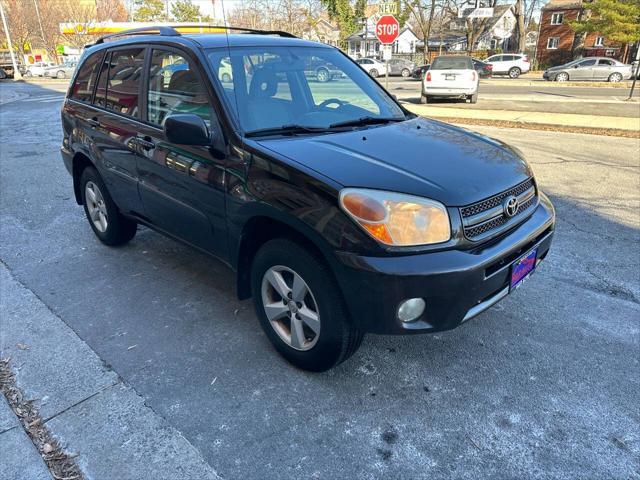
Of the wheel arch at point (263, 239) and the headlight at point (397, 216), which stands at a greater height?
the headlight at point (397, 216)

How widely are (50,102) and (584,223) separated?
2026cm

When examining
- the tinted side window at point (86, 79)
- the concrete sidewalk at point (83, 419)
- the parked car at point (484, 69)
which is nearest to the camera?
the concrete sidewalk at point (83, 419)

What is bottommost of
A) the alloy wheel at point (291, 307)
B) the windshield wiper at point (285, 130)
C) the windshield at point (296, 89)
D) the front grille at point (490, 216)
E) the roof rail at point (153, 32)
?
the alloy wheel at point (291, 307)

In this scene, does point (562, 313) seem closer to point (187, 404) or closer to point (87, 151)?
point (187, 404)

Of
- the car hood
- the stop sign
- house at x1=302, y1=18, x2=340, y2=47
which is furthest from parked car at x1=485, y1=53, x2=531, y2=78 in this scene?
the car hood

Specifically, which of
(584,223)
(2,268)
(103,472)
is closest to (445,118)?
(584,223)

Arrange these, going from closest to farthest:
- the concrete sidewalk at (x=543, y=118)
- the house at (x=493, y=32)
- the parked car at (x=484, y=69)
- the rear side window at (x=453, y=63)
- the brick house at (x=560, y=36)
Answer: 1. the concrete sidewalk at (x=543, y=118)
2. the rear side window at (x=453, y=63)
3. the parked car at (x=484, y=69)
4. the brick house at (x=560, y=36)
5. the house at (x=493, y=32)

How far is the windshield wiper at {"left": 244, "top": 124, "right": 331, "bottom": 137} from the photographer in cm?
282

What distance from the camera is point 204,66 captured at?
3.02m

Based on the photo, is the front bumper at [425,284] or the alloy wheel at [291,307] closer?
the front bumper at [425,284]

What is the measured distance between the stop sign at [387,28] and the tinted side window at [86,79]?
1101 cm

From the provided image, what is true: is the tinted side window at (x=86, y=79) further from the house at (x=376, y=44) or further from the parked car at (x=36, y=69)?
the house at (x=376, y=44)

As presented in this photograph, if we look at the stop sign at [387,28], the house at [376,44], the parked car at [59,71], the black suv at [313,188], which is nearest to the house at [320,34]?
the house at [376,44]

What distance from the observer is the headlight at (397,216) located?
87.4 inches
